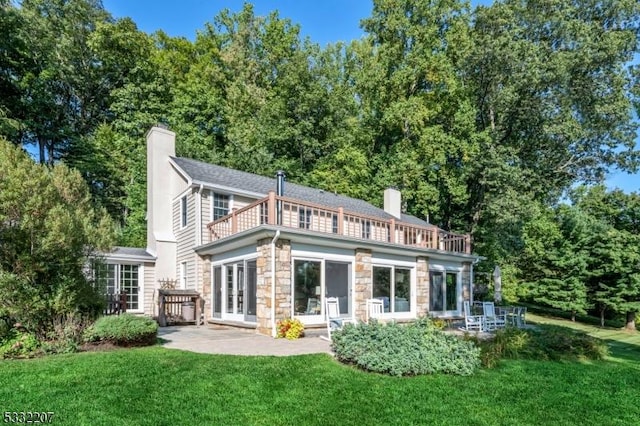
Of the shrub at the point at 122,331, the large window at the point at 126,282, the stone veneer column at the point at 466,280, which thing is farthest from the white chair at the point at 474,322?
the large window at the point at 126,282

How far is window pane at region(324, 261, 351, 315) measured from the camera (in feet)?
38.3

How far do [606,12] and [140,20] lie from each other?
31037mm

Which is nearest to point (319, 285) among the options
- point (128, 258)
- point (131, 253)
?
point (128, 258)

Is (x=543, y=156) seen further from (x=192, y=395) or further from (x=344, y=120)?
(x=192, y=395)

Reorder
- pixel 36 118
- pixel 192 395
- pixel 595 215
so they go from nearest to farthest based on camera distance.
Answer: pixel 192 395, pixel 595 215, pixel 36 118

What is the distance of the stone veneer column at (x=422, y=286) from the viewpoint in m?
14.1

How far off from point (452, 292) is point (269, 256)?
30.2 ft

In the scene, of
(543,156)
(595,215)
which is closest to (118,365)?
(595,215)

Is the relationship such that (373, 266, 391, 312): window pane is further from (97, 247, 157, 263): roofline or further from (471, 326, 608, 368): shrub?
(97, 247, 157, 263): roofline

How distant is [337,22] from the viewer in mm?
30031

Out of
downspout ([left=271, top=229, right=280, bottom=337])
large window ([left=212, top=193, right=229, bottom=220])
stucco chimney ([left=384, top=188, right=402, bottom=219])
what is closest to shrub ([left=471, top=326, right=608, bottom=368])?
downspout ([left=271, top=229, right=280, bottom=337])

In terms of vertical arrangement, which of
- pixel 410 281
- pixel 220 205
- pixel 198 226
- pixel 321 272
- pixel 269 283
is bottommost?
pixel 410 281

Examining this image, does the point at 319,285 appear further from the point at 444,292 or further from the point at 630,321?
the point at 630,321

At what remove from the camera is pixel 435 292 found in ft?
50.1
